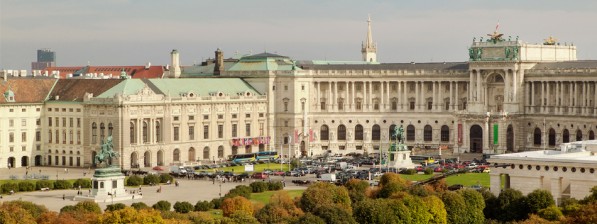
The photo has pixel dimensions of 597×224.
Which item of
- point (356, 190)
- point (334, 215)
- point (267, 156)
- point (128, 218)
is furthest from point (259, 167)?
point (128, 218)

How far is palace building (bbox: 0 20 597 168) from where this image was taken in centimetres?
16438

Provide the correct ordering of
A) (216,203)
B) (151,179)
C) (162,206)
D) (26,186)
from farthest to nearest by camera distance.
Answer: (151,179) < (26,186) < (216,203) < (162,206)

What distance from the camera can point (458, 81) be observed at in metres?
182

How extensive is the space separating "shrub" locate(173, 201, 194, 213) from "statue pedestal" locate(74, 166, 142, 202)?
1449cm

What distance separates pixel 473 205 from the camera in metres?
103

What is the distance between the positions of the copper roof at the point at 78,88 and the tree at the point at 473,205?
2929 inches

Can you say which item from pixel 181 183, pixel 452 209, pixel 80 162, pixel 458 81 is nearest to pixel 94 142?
pixel 80 162

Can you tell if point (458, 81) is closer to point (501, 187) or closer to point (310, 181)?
point (310, 181)

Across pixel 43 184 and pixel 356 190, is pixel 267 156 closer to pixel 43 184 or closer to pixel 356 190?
pixel 43 184

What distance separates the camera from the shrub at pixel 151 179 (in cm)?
13888

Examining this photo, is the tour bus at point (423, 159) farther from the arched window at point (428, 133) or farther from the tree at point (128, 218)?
the tree at point (128, 218)

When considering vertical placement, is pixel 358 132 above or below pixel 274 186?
above

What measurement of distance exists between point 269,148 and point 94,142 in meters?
33.1

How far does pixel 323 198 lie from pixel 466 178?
137 feet
